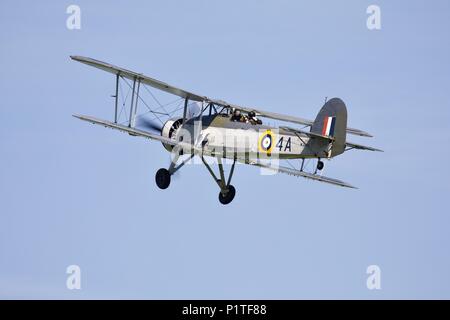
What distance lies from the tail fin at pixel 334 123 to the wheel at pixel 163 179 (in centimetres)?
410

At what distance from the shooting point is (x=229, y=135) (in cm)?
2698

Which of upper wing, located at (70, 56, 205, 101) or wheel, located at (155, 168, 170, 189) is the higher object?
upper wing, located at (70, 56, 205, 101)

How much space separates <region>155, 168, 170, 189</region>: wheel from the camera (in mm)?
28312

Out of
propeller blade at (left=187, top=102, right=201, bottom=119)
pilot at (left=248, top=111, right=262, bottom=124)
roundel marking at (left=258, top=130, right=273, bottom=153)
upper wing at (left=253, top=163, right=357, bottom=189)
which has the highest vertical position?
propeller blade at (left=187, top=102, right=201, bottom=119)

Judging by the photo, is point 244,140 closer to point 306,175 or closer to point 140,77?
point 306,175

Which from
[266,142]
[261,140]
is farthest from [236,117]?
[266,142]

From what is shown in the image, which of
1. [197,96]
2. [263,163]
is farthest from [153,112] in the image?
[263,163]

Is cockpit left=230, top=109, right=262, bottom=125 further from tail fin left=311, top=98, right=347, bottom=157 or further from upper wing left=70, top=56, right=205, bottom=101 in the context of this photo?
tail fin left=311, top=98, right=347, bottom=157

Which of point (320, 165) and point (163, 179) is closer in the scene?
point (320, 165)

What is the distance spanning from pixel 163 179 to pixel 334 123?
4812 millimetres

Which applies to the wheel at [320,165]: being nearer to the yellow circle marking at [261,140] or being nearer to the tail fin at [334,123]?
the tail fin at [334,123]

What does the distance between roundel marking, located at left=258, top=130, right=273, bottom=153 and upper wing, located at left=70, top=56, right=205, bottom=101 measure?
2.43m
